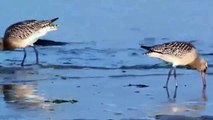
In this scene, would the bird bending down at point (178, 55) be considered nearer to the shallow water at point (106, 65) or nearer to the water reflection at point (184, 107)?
the shallow water at point (106, 65)

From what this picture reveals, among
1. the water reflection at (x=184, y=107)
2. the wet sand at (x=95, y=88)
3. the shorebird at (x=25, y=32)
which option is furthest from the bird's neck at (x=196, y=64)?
the shorebird at (x=25, y=32)

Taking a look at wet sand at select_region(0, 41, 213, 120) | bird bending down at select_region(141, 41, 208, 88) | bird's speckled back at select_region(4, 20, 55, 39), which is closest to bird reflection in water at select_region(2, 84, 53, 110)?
wet sand at select_region(0, 41, 213, 120)

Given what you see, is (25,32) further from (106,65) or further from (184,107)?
(184,107)

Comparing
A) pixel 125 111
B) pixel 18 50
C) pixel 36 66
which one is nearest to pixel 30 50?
pixel 18 50

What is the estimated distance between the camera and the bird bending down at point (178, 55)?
14.7 metres

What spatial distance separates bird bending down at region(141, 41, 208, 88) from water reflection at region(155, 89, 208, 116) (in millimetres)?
2122

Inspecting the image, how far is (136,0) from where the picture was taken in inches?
926

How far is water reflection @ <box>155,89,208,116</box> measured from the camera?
1129cm

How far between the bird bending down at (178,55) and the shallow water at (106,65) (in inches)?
9.8

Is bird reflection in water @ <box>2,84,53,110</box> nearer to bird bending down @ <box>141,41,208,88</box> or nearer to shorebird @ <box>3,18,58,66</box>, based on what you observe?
bird bending down @ <box>141,41,208,88</box>

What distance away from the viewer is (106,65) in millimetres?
16344

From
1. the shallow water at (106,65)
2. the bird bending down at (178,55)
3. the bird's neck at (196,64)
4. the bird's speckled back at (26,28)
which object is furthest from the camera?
the bird's speckled back at (26,28)

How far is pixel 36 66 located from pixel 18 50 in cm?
240

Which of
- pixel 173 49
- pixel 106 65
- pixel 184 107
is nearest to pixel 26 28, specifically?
pixel 106 65
